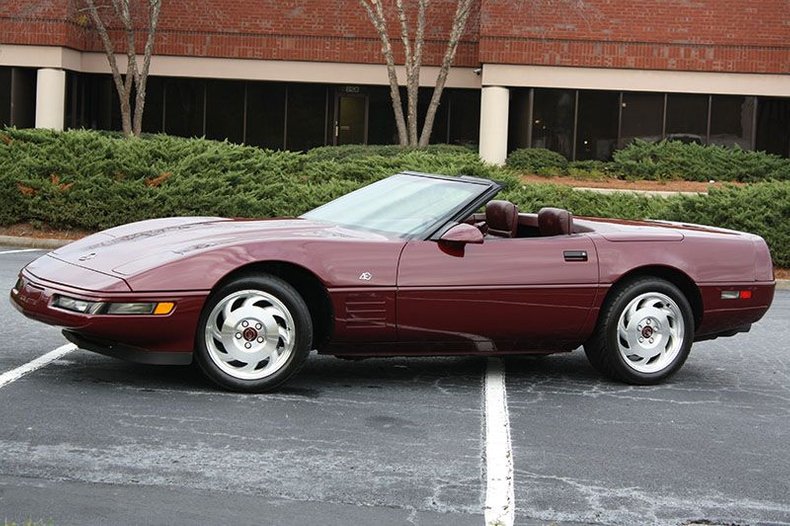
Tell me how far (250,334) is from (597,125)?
26.3 metres

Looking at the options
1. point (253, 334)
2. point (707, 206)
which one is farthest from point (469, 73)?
point (253, 334)

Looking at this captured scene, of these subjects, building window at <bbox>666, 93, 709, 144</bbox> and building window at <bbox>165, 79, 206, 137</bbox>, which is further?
building window at <bbox>165, 79, 206, 137</bbox>

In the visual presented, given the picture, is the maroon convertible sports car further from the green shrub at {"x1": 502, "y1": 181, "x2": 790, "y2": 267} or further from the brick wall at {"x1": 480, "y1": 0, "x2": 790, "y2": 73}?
the brick wall at {"x1": 480, "y1": 0, "x2": 790, "y2": 73}

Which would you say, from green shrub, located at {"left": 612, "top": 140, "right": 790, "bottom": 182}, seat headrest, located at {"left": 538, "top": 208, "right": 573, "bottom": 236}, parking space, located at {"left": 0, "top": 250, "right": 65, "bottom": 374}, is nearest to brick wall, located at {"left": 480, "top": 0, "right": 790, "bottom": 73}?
green shrub, located at {"left": 612, "top": 140, "right": 790, "bottom": 182}

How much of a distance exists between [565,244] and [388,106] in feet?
88.3

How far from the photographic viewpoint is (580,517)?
5.43 metres

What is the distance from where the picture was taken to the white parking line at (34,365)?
7621 millimetres

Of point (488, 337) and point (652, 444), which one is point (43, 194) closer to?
point (488, 337)

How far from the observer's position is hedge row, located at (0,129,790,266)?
17.8 meters

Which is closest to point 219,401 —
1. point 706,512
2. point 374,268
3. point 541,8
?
point 374,268

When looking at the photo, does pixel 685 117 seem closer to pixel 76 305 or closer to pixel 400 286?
pixel 400 286

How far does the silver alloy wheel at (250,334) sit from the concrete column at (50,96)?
2668cm

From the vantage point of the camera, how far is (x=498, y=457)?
6324 millimetres

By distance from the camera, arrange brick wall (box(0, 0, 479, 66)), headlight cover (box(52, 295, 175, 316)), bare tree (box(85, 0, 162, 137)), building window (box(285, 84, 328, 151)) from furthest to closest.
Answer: building window (box(285, 84, 328, 151)) < brick wall (box(0, 0, 479, 66)) < bare tree (box(85, 0, 162, 137)) < headlight cover (box(52, 295, 175, 316))
